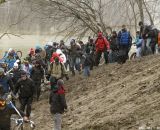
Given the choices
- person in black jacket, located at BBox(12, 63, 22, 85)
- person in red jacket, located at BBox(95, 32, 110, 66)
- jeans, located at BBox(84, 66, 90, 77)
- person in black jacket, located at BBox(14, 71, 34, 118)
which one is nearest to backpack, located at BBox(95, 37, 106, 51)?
person in red jacket, located at BBox(95, 32, 110, 66)

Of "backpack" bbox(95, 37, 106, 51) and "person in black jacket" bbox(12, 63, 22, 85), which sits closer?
"person in black jacket" bbox(12, 63, 22, 85)

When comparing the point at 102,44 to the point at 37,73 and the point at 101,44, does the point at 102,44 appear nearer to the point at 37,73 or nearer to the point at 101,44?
the point at 101,44

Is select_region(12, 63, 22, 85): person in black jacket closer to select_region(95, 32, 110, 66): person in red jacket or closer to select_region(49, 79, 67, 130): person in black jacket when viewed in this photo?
select_region(95, 32, 110, 66): person in red jacket

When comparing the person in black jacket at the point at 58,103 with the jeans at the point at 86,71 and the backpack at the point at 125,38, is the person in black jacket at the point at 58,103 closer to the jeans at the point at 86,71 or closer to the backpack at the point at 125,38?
the backpack at the point at 125,38

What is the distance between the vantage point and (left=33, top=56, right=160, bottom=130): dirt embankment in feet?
38.6

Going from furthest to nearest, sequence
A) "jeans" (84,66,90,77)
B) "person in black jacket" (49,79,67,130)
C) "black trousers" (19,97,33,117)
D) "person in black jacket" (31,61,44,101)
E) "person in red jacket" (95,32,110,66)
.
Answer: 1. "person in red jacket" (95,32,110,66)
2. "jeans" (84,66,90,77)
3. "person in black jacket" (31,61,44,101)
4. "black trousers" (19,97,33,117)
5. "person in black jacket" (49,79,67,130)

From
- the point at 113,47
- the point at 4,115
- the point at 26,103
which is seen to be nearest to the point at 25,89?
the point at 26,103

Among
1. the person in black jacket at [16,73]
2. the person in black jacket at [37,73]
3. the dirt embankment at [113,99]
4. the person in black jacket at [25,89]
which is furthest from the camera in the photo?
the person in black jacket at [37,73]

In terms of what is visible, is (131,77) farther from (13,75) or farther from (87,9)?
(87,9)

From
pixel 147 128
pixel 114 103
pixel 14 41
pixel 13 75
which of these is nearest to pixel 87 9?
pixel 13 75

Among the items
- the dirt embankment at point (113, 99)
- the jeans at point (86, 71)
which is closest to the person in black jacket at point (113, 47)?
the dirt embankment at point (113, 99)

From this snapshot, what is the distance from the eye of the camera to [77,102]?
17172 mm

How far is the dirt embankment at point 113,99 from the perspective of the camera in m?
11.8

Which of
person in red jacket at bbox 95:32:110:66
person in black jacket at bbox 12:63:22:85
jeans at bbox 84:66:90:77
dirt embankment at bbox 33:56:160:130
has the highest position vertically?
person in red jacket at bbox 95:32:110:66
